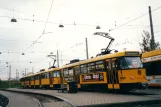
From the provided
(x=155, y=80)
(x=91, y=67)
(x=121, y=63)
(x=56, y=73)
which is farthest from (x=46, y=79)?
(x=121, y=63)

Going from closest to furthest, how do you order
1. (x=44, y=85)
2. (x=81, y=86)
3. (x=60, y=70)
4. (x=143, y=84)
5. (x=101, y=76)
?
(x=143, y=84)
(x=101, y=76)
(x=81, y=86)
(x=60, y=70)
(x=44, y=85)

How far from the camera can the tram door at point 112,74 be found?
22305 millimetres

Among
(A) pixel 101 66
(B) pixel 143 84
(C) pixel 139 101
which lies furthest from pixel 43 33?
(C) pixel 139 101

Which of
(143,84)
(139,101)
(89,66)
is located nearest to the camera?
(139,101)

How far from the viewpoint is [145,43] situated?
49438 mm

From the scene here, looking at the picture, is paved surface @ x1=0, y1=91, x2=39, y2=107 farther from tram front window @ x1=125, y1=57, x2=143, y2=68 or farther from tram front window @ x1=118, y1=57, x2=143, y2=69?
tram front window @ x1=125, y1=57, x2=143, y2=68

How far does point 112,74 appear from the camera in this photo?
2280 cm

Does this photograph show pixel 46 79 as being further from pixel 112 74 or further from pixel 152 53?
pixel 112 74

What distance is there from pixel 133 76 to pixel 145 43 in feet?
96.4

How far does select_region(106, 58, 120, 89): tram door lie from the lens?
22.3 meters

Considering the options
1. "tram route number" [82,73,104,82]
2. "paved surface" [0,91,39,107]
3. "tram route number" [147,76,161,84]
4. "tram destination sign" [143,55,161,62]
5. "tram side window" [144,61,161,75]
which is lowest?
"paved surface" [0,91,39,107]

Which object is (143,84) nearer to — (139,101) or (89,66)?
(139,101)

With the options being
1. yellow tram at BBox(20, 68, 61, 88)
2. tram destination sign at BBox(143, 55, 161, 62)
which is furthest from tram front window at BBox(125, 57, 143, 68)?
yellow tram at BBox(20, 68, 61, 88)

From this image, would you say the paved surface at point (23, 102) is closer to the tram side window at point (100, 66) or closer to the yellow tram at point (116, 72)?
the yellow tram at point (116, 72)
